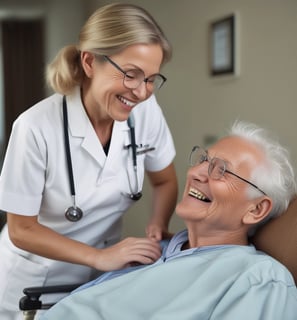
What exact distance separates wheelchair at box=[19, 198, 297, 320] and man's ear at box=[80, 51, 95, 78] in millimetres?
674

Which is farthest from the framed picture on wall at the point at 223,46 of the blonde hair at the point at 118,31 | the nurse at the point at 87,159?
the blonde hair at the point at 118,31

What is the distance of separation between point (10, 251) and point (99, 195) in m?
0.37

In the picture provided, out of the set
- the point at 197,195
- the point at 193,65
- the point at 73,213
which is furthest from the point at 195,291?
the point at 193,65

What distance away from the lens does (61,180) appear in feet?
5.42

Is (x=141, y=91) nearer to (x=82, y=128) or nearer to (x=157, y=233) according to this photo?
(x=82, y=128)

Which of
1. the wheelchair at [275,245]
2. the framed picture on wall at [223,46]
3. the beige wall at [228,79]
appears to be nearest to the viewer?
the wheelchair at [275,245]

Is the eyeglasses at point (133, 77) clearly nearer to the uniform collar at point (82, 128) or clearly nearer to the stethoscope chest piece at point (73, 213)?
the uniform collar at point (82, 128)

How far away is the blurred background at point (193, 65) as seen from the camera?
7.47 feet

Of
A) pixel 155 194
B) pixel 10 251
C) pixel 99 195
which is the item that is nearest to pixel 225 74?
pixel 155 194

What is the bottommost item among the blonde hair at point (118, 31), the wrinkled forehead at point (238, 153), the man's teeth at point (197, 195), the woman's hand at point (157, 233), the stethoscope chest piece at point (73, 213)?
the woman's hand at point (157, 233)

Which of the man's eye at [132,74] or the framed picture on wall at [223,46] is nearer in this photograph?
the man's eye at [132,74]

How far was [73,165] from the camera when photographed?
1677 mm

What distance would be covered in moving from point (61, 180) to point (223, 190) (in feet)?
1.70

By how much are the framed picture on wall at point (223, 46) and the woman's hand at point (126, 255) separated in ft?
4.31
